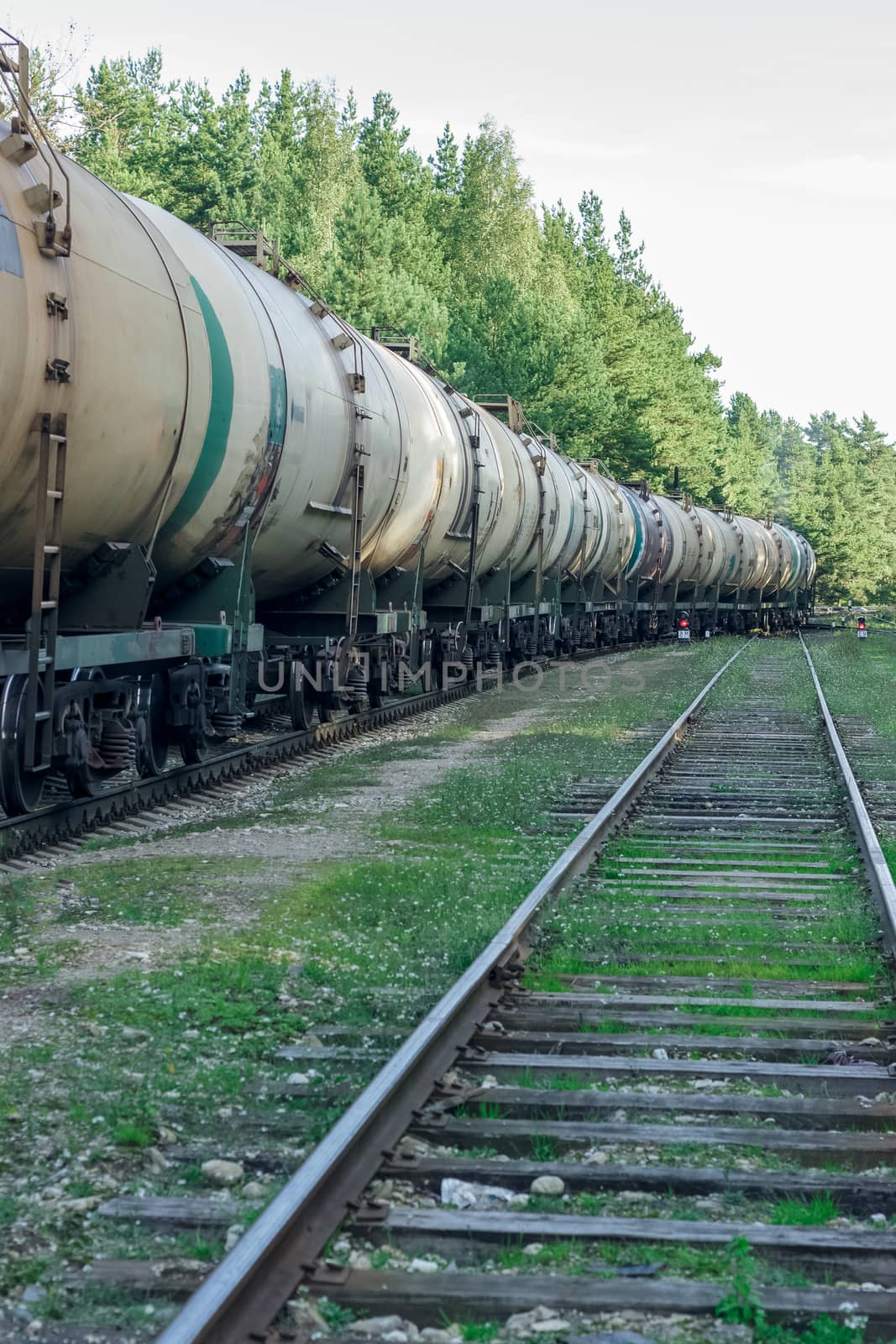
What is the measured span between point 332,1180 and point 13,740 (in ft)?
17.3

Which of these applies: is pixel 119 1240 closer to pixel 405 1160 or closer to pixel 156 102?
pixel 405 1160

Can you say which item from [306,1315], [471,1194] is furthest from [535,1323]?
[471,1194]

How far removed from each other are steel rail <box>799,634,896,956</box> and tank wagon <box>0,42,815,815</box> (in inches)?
190

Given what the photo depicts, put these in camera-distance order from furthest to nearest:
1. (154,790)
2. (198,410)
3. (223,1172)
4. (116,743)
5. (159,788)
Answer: (159,788) → (154,790) → (198,410) → (116,743) → (223,1172)

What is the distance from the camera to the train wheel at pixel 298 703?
1445cm

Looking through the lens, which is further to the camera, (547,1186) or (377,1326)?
(547,1186)

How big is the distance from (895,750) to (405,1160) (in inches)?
484

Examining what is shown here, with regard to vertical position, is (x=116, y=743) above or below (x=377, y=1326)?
above

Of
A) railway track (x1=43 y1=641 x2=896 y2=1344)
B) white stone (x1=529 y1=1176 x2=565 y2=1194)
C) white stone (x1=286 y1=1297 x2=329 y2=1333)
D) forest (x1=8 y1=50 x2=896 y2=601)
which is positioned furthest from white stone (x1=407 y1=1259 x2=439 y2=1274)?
forest (x1=8 y1=50 x2=896 y2=601)

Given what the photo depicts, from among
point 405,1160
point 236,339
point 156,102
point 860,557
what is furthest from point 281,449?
point 860,557

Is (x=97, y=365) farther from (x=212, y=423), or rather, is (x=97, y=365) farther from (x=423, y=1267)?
(x=423, y=1267)

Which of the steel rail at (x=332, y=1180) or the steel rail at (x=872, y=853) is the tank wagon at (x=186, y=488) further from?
the steel rail at (x=872, y=853)

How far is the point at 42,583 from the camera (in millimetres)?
8281

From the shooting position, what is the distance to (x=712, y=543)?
4816 cm
